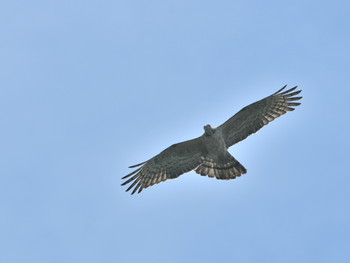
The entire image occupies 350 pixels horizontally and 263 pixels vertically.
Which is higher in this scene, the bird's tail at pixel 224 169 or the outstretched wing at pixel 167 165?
the outstretched wing at pixel 167 165

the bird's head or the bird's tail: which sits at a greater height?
the bird's head

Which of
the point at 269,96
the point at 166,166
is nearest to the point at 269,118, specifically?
the point at 269,96

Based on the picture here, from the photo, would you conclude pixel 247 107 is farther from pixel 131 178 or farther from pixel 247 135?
pixel 131 178

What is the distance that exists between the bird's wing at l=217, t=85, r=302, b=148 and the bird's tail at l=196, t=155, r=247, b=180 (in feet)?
1.67

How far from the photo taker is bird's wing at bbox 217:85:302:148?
32.4 meters

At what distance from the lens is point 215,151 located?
32.5 metres

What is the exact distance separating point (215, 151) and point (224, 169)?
0.56 m

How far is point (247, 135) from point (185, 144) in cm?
170

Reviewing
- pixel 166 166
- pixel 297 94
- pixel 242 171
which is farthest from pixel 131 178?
pixel 297 94

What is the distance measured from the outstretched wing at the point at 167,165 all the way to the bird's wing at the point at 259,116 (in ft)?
2.86

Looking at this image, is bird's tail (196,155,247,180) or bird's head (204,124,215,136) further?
bird's tail (196,155,247,180)

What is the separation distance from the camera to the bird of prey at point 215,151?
1273 inches

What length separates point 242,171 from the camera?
1278 inches

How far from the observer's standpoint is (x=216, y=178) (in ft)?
107
